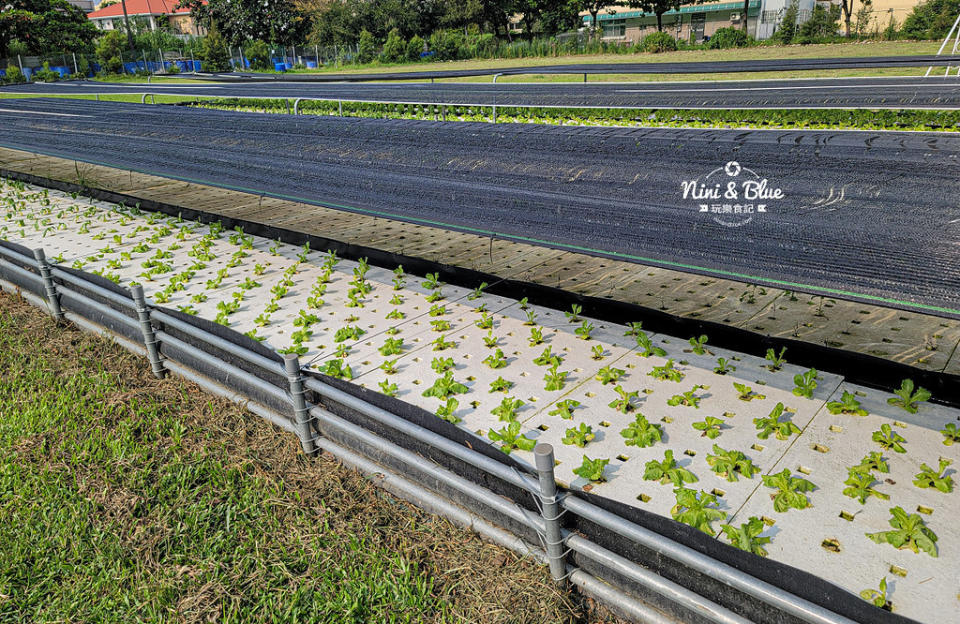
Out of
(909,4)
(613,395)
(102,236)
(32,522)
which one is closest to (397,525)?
(613,395)

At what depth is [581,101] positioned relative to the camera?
13.6 metres

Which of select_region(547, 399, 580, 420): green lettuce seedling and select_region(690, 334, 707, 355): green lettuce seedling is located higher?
select_region(690, 334, 707, 355): green lettuce seedling

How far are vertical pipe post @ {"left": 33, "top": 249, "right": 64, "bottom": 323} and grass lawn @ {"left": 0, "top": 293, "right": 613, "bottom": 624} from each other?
1.40 m

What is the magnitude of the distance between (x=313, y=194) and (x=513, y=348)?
8.00 feet

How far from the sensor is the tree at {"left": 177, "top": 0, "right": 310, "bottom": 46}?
53.7 meters

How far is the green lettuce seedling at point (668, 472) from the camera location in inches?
124

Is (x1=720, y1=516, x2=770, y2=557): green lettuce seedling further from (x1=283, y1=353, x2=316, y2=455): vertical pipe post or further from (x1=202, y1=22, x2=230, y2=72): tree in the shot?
(x1=202, y1=22, x2=230, y2=72): tree

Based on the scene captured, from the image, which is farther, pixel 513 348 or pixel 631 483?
pixel 513 348

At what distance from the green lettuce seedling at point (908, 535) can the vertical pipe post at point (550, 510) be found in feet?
4.22

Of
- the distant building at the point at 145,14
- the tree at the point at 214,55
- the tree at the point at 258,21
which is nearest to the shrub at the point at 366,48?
the tree at the point at 214,55

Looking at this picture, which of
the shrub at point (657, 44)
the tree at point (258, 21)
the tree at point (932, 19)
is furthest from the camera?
the tree at point (258, 21)

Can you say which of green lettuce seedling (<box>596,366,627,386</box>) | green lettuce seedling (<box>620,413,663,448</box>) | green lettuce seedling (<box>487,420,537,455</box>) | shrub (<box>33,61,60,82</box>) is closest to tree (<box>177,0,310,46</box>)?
shrub (<box>33,61,60,82</box>)

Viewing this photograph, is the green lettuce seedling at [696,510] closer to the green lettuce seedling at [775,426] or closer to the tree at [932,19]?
the green lettuce seedling at [775,426]

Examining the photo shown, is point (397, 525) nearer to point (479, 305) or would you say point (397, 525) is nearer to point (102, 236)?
point (479, 305)
